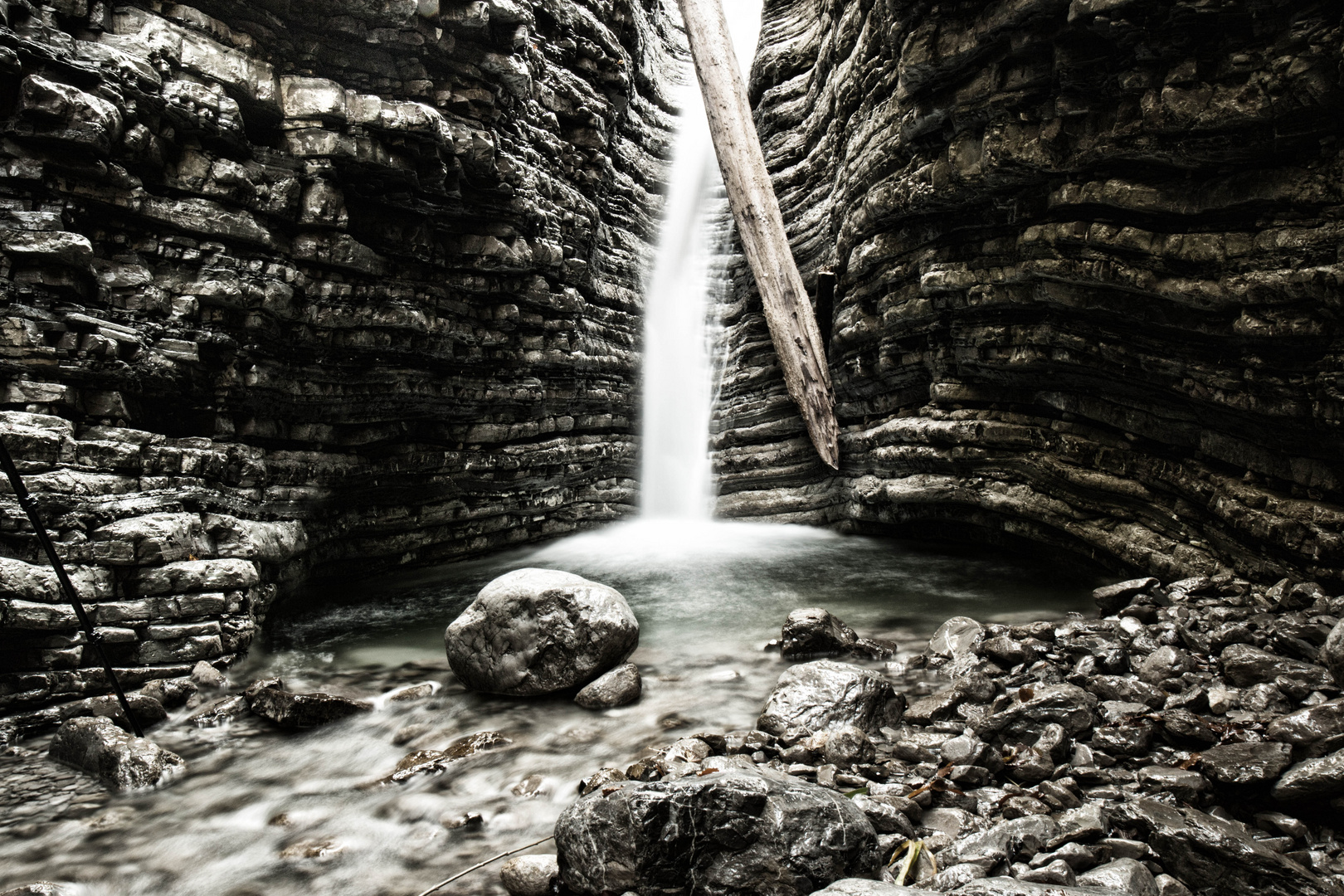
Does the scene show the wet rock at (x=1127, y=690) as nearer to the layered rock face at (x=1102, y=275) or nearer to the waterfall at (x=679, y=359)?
the layered rock face at (x=1102, y=275)

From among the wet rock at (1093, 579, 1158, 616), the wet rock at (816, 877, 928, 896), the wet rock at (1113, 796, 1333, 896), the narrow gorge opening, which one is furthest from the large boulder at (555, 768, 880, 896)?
the wet rock at (1093, 579, 1158, 616)

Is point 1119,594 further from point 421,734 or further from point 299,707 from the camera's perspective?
point 299,707

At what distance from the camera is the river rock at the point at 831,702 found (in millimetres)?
4469

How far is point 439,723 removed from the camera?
5.20 metres

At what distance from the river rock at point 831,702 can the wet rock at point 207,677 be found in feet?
14.7

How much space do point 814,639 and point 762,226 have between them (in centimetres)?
892

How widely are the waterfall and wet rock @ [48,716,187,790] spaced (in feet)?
30.9

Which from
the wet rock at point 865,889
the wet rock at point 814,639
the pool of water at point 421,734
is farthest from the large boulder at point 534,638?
the wet rock at point 865,889

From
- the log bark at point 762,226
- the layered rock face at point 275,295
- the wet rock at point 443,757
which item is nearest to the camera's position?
the wet rock at point 443,757

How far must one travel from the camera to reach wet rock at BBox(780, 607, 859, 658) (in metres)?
6.12

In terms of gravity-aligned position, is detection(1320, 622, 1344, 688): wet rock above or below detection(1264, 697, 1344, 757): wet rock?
above

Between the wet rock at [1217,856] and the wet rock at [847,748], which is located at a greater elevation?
the wet rock at [1217,856]

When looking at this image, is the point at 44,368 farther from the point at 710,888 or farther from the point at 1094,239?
the point at 1094,239

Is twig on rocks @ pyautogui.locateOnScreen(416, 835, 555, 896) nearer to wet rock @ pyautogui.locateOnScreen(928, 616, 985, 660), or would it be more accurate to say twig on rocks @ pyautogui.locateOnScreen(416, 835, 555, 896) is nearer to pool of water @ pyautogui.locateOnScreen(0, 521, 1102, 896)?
pool of water @ pyautogui.locateOnScreen(0, 521, 1102, 896)
